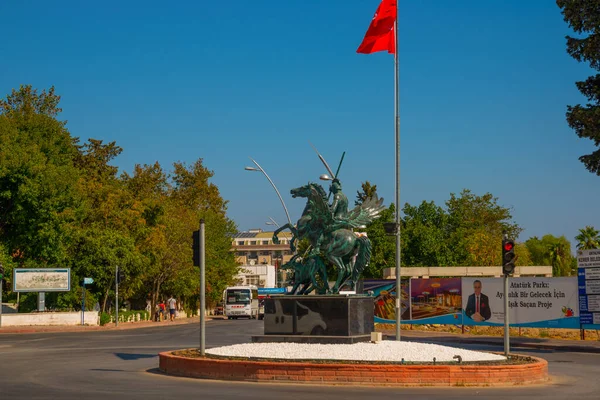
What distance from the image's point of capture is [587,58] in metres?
29.7

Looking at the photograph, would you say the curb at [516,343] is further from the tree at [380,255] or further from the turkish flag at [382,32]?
the tree at [380,255]

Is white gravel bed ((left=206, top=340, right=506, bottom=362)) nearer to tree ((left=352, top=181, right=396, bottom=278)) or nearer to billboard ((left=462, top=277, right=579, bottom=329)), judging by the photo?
billboard ((left=462, top=277, right=579, bottom=329))

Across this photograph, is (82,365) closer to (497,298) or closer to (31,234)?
(497,298)

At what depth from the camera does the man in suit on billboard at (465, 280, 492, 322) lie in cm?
3547

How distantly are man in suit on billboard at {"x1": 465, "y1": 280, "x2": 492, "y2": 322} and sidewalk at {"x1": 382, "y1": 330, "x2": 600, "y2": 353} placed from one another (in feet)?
4.12

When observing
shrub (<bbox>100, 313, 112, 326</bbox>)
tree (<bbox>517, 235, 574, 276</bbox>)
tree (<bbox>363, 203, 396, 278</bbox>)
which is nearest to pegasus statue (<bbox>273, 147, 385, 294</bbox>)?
shrub (<bbox>100, 313, 112, 326</bbox>)

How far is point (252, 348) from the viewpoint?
751 inches

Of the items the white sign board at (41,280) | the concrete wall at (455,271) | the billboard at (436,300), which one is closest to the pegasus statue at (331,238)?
the billboard at (436,300)

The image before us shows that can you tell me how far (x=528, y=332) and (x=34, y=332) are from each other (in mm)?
23302

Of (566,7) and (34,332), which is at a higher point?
(566,7)

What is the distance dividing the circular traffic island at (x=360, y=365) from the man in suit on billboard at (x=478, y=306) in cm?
1643

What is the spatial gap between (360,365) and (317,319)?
12.9ft

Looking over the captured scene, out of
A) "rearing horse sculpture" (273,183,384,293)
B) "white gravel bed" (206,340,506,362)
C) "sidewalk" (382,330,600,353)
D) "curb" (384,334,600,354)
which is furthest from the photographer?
"sidewalk" (382,330,600,353)

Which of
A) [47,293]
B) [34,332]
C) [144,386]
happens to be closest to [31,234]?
[47,293]
